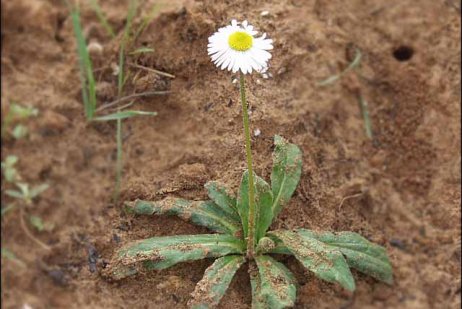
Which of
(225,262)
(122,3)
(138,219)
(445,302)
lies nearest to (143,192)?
(138,219)

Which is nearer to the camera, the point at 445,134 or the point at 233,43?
the point at 233,43

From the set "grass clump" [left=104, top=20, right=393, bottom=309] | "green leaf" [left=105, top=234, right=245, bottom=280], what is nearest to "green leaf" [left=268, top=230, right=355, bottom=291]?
"grass clump" [left=104, top=20, right=393, bottom=309]

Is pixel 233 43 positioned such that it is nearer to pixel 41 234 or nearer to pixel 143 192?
pixel 143 192

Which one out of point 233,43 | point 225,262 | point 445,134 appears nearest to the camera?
point 233,43

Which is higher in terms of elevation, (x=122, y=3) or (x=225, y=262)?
(x=122, y=3)

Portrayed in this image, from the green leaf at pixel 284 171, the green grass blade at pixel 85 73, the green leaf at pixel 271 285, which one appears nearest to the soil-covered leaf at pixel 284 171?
the green leaf at pixel 284 171

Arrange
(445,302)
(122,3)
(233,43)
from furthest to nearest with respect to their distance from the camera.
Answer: (122,3) < (445,302) < (233,43)

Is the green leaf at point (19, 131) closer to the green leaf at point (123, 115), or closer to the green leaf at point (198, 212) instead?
the green leaf at point (123, 115)
